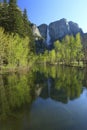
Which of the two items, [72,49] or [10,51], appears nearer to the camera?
[10,51]

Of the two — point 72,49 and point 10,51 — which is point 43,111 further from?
point 72,49

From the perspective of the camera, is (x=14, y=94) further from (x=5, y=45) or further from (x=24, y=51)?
(x=24, y=51)

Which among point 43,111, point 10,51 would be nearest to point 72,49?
point 10,51

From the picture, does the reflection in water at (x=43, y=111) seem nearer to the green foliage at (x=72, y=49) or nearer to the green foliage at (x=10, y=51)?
the green foliage at (x=10, y=51)

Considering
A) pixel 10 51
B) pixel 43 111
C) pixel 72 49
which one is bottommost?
pixel 43 111

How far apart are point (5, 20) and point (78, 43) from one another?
33743mm

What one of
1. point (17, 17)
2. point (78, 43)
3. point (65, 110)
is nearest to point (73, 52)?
point (78, 43)

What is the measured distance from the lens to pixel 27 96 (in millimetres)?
24328

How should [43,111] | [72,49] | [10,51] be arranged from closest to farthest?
1. [43,111]
2. [10,51]
3. [72,49]

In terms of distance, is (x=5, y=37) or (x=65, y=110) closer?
(x=65, y=110)

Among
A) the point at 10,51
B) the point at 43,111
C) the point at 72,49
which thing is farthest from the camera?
the point at 72,49

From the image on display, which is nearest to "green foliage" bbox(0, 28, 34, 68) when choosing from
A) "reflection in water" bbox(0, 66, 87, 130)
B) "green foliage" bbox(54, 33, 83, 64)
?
"reflection in water" bbox(0, 66, 87, 130)

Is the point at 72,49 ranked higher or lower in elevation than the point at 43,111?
higher

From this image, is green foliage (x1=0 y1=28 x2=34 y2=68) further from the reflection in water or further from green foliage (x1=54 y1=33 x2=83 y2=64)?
green foliage (x1=54 y1=33 x2=83 y2=64)
